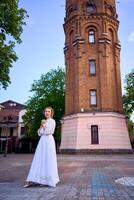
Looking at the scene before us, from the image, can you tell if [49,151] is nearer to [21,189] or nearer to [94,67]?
[21,189]

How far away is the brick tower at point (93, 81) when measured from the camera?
30078 millimetres

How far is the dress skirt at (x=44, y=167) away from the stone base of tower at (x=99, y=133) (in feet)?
74.2

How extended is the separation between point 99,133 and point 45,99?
16.6 metres

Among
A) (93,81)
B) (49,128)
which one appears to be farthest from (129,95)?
(49,128)

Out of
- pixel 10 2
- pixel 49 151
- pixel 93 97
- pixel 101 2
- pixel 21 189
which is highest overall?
pixel 101 2

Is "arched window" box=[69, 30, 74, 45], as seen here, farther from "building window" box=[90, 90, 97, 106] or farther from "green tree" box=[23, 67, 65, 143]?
"green tree" box=[23, 67, 65, 143]

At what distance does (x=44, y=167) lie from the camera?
22.7 ft

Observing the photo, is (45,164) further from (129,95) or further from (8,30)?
(129,95)

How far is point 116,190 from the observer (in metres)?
6.34

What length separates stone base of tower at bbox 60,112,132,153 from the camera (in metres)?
29.5

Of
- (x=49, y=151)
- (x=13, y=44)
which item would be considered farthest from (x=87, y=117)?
(x=49, y=151)

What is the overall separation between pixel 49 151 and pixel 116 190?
1.95m

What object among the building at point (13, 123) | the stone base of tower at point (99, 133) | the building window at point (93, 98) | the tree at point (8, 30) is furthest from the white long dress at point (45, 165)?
the building at point (13, 123)

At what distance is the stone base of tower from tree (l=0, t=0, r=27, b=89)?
1411 centimetres
